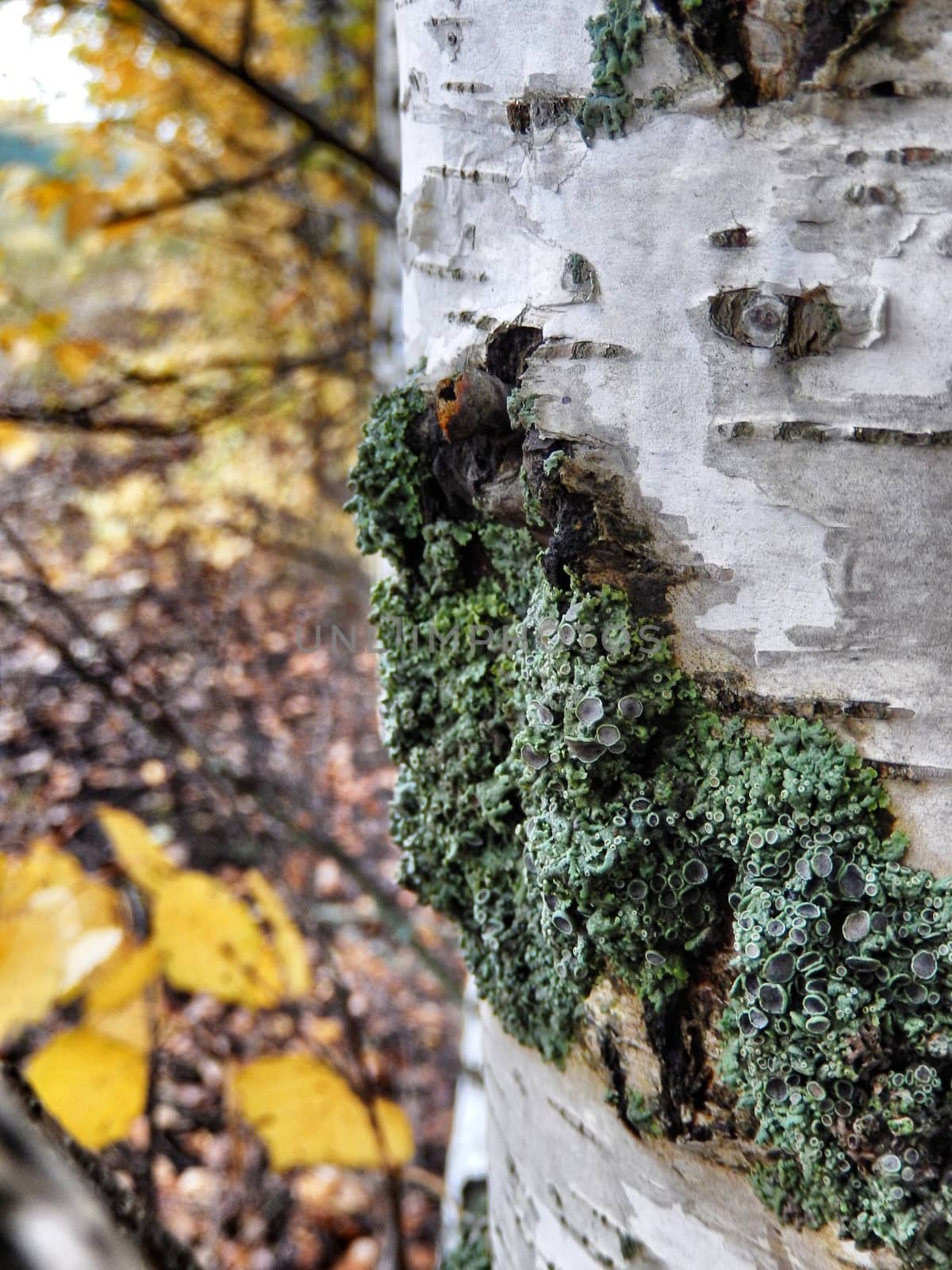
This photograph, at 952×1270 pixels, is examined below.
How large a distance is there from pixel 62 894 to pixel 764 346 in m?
1.39

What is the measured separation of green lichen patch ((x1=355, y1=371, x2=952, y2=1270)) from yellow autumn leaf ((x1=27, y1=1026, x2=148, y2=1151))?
3.08 ft

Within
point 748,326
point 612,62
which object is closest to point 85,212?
point 612,62

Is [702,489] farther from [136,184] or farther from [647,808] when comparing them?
[136,184]

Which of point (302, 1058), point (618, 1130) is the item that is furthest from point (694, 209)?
point (302, 1058)

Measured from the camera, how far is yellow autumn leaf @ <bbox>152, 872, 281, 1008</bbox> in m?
1.66

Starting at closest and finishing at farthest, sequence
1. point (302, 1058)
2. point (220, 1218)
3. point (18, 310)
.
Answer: point (302, 1058), point (220, 1218), point (18, 310)

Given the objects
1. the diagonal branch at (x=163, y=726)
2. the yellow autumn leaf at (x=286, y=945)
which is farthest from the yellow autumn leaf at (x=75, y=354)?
the yellow autumn leaf at (x=286, y=945)

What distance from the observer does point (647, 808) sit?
2.28 feet

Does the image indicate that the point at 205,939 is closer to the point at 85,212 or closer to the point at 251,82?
the point at 251,82

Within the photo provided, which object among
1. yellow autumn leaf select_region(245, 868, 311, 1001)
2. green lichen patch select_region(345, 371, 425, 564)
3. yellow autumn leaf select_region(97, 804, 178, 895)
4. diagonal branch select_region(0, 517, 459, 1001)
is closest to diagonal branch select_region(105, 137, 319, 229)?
diagonal branch select_region(0, 517, 459, 1001)

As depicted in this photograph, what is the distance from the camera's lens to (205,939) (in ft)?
5.51

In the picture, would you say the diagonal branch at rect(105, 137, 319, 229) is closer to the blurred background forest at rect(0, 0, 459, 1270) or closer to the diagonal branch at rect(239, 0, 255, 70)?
the blurred background forest at rect(0, 0, 459, 1270)

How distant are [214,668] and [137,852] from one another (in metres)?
2.56

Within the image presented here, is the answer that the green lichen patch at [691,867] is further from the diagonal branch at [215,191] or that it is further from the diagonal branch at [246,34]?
the diagonal branch at [215,191]
